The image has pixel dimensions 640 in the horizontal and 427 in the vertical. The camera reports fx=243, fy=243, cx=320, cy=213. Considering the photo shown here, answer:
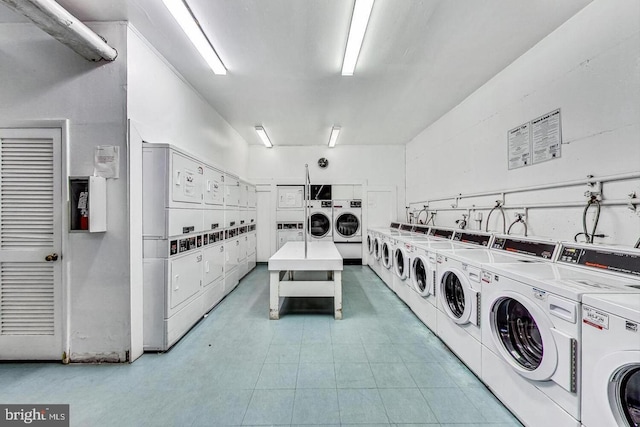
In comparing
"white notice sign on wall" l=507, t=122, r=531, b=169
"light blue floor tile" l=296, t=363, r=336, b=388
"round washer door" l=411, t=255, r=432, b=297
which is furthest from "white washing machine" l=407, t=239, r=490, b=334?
"light blue floor tile" l=296, t=363, r=336, b=388

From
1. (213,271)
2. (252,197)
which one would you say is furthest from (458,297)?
(252,197)

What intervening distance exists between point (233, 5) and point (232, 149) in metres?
3.19

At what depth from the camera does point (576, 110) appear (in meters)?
2.12

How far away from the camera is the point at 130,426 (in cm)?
151

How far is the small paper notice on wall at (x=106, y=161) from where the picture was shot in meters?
2.15

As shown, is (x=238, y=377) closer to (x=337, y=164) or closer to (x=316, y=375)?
(x=316, y=375)

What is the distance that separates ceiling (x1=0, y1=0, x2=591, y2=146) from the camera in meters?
2.03

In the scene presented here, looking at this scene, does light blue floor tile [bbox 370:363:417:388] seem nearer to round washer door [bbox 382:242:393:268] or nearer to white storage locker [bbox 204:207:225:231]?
round washer door [bbox 382:242:393:268]

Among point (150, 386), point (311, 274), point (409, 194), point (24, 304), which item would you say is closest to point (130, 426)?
point (150, 386)

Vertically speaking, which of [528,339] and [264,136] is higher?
[264,136]

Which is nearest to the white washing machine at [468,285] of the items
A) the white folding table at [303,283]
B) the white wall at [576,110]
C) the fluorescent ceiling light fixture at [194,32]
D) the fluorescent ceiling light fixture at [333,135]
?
the white wall at [576,110]

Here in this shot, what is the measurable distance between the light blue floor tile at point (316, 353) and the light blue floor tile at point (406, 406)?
561 millimetres

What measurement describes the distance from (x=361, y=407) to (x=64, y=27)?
135 inches

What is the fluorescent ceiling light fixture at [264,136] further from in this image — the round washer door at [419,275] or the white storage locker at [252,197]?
the round washer door at [419,275]
